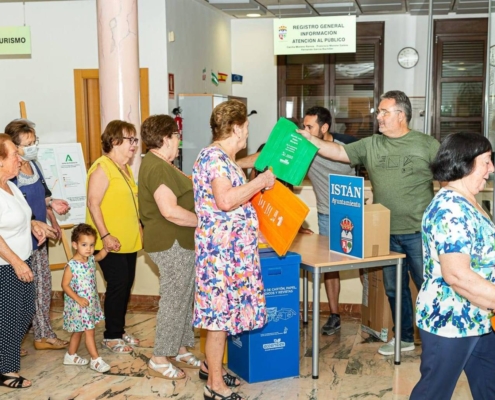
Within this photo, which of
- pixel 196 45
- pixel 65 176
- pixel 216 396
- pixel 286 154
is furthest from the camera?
pixel 196 45

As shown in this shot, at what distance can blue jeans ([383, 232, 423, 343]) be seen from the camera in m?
4.43

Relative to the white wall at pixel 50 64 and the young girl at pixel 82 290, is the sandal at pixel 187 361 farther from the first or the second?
the white wall at pixel 50 64

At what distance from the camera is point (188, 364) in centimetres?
445

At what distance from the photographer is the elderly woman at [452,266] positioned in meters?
2.59

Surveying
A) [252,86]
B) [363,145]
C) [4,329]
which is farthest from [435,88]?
[4,329]

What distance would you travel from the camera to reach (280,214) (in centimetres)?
381

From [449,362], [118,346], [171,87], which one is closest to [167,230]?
[118,346]

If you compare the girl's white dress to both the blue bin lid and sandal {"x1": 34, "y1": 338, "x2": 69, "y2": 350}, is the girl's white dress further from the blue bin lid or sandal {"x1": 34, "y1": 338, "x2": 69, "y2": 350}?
the blue bin lid

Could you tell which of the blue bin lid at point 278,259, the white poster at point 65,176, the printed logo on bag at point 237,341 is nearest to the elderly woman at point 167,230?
the printed logo on bag at point 237,341

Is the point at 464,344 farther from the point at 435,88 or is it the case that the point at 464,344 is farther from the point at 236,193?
the point at 435,88

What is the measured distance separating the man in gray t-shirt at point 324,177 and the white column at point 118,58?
1726 millimetres

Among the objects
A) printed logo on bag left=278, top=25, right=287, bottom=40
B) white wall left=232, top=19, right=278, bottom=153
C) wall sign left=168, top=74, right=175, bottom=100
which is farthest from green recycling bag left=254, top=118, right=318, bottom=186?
white wall left=232, top=19, right=278, bottom=153

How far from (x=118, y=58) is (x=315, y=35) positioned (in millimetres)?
2259

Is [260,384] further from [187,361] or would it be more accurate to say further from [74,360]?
[74,360]
